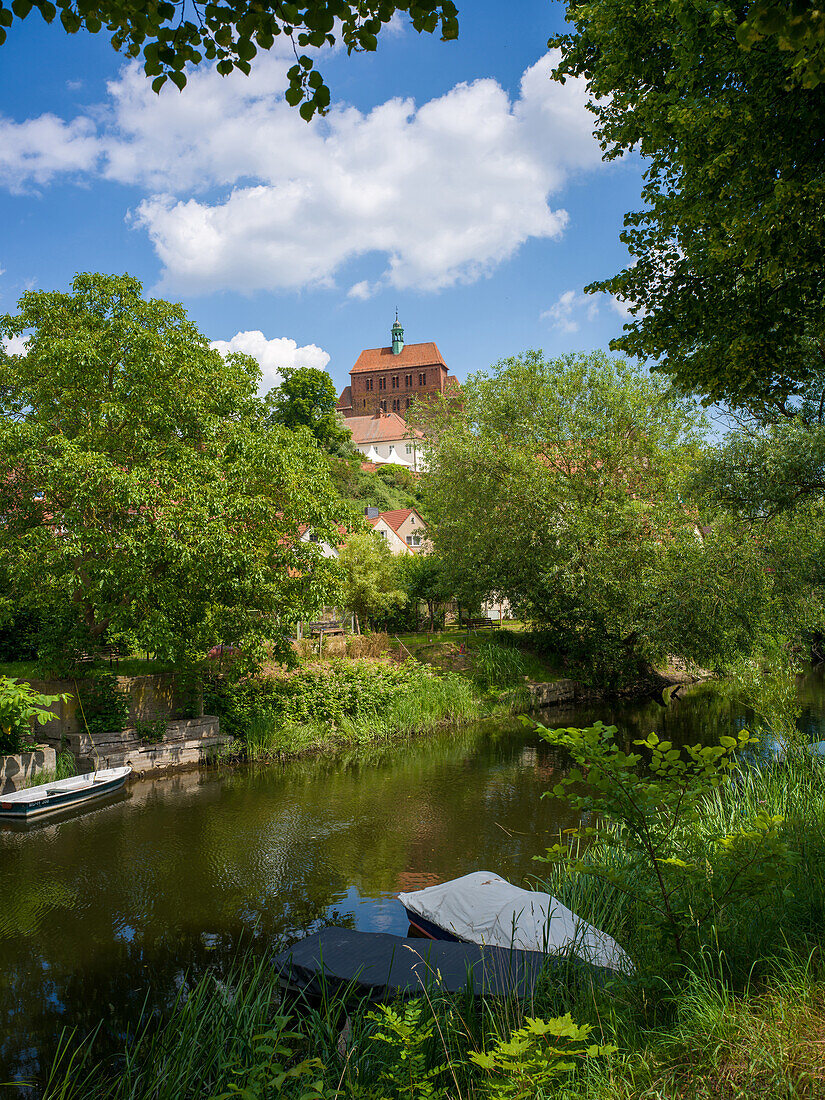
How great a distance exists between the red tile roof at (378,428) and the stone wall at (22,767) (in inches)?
3341

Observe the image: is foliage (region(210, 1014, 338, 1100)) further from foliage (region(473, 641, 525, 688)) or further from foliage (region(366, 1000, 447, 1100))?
foliage (region(473, 641, 525, 688))

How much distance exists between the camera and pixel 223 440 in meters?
17.0

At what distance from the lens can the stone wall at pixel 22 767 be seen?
46.3 feet

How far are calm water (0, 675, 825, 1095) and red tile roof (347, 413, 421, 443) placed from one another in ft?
275

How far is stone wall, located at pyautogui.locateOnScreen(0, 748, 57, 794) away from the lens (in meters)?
14.1

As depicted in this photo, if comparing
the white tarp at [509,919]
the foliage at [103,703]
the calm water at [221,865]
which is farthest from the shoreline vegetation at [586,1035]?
the foliage at [103,703]

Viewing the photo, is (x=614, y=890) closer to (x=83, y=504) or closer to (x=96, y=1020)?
(x=96, y=1020)

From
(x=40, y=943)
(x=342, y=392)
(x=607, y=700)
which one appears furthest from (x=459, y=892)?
(x=342, y=392)

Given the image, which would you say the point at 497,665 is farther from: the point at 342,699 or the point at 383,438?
the point at 383,438

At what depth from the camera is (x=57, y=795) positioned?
13.3 metres

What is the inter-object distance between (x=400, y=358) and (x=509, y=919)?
112 m

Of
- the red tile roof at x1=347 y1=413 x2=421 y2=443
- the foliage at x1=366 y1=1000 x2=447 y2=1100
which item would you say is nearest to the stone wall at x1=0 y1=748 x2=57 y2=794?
the foliage at x1=366 y1=1000 x2=447 y2=1100

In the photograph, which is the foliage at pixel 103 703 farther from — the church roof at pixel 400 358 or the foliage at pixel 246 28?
the church roof at pixel 400 358

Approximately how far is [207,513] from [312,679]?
685 cm
